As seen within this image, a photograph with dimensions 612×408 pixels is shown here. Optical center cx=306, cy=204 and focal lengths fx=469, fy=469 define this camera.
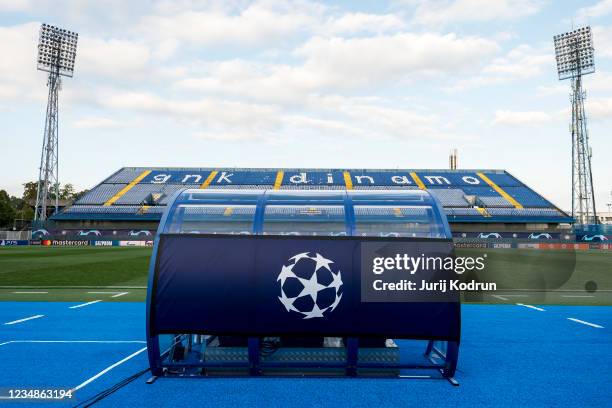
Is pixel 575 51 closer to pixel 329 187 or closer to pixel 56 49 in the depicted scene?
pixel 329 187

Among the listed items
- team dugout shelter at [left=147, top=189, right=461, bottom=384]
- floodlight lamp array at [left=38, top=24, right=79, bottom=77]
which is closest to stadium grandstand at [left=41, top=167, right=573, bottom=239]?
floodlight lamp array at [left=38, top=24, right=79, bottom=77]

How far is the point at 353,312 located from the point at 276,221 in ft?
5.64

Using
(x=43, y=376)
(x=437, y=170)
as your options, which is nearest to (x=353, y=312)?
(x=43, y=376)

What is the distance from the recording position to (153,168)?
2911 inches

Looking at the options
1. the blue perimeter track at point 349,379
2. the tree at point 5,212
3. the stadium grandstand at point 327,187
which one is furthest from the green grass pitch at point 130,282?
the tree at point 5,212

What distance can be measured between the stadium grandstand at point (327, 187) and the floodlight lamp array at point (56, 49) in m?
17.0

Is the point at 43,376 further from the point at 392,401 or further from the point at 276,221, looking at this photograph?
the point at 392,401

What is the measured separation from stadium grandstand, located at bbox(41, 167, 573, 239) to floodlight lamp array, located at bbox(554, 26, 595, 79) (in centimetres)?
1708

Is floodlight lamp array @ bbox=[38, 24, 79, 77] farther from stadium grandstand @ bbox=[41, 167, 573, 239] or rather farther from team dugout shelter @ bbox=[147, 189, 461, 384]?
team dugout shelter @ bbox=[147, 189, 461, 384]

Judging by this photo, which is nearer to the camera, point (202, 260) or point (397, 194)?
point (202, 260)

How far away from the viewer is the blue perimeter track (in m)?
6.26

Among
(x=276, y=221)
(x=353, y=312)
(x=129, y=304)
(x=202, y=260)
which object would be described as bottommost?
(x=129, y=304)

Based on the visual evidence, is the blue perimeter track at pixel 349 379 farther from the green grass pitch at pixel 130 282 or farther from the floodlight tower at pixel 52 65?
the floodlight tower at pixel 52 65

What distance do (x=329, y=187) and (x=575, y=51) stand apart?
35.4 m
